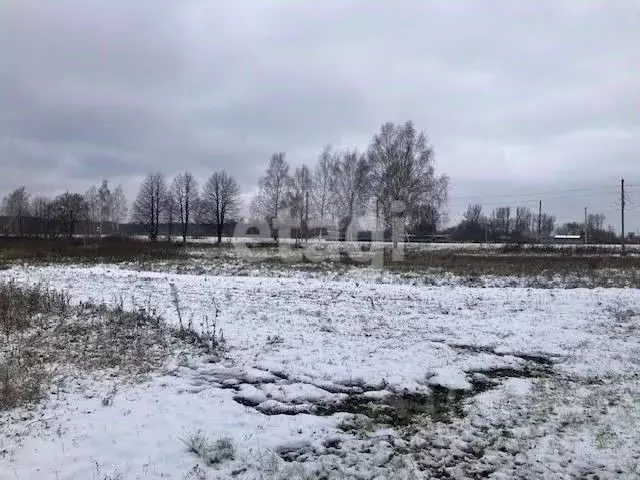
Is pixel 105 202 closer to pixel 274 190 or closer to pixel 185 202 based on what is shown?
pixel 185 202

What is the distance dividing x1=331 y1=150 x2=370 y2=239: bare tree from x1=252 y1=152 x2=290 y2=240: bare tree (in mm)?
6309

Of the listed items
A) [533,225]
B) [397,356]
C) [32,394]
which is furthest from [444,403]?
[533,225]

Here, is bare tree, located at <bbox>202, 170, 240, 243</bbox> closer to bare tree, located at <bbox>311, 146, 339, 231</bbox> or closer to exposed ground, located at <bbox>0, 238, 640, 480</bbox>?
bare tree, located at <bbox>311, 146, 339, 231</bbox>

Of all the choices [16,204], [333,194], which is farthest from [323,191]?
[16,204]

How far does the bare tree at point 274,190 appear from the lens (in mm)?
60281

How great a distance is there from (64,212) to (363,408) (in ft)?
227

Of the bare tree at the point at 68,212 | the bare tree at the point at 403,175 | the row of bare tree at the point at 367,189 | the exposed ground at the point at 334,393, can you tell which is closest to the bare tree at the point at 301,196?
the row of bare tree at the point at 367,189

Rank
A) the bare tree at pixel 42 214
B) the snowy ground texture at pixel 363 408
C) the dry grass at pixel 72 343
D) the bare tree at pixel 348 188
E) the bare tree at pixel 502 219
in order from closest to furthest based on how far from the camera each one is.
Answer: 1. the snowy ground texture at pixel 363 408
2. the dry grass at pixel 72 343
3. the bare tree at pixel 348 188
4. the bare tree at pixel 42 214
5. the bare tree at pixel 502 219

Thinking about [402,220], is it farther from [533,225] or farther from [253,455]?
[533,225]

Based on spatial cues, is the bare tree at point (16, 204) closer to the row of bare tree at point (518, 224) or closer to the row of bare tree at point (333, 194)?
the row of bare tree at point (333, 194)

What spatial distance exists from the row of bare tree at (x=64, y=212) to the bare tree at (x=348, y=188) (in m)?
34.5

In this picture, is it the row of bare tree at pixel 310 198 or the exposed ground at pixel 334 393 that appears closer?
the exposed ground at pixel 334 393

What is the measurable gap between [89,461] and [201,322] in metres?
5.11

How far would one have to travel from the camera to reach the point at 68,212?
211 ft
